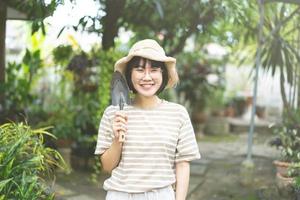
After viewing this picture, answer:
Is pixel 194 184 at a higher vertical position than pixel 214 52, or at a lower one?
lower

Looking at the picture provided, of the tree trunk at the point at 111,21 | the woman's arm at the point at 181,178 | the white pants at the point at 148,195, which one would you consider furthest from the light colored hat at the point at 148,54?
the tree trunk at the point at 111,21

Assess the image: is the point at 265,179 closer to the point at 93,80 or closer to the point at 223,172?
the point at 223,172

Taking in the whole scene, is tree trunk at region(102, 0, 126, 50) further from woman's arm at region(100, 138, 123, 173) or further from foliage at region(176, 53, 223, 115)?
foliage at region(176, 53, 223, 115)

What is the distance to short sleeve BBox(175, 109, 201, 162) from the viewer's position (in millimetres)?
1860

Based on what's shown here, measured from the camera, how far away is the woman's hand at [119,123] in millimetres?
1719

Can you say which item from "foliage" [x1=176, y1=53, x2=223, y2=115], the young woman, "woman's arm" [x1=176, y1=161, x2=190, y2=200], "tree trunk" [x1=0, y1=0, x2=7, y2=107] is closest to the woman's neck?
the young woman

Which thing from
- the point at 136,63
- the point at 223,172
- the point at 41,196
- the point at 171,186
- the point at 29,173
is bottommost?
the point at 223,172

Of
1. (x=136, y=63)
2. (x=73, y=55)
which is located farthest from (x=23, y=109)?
(x=136, y=63)

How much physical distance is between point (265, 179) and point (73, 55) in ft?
8.86

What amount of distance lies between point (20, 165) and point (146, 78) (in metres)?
1.18

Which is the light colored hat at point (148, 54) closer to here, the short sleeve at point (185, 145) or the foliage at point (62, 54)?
the short sleeve at point (185, 145)

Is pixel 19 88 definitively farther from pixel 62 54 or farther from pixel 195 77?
pixel 195 77

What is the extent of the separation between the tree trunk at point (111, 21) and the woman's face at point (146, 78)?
2.57 meters

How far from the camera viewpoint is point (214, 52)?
10.3 metres
